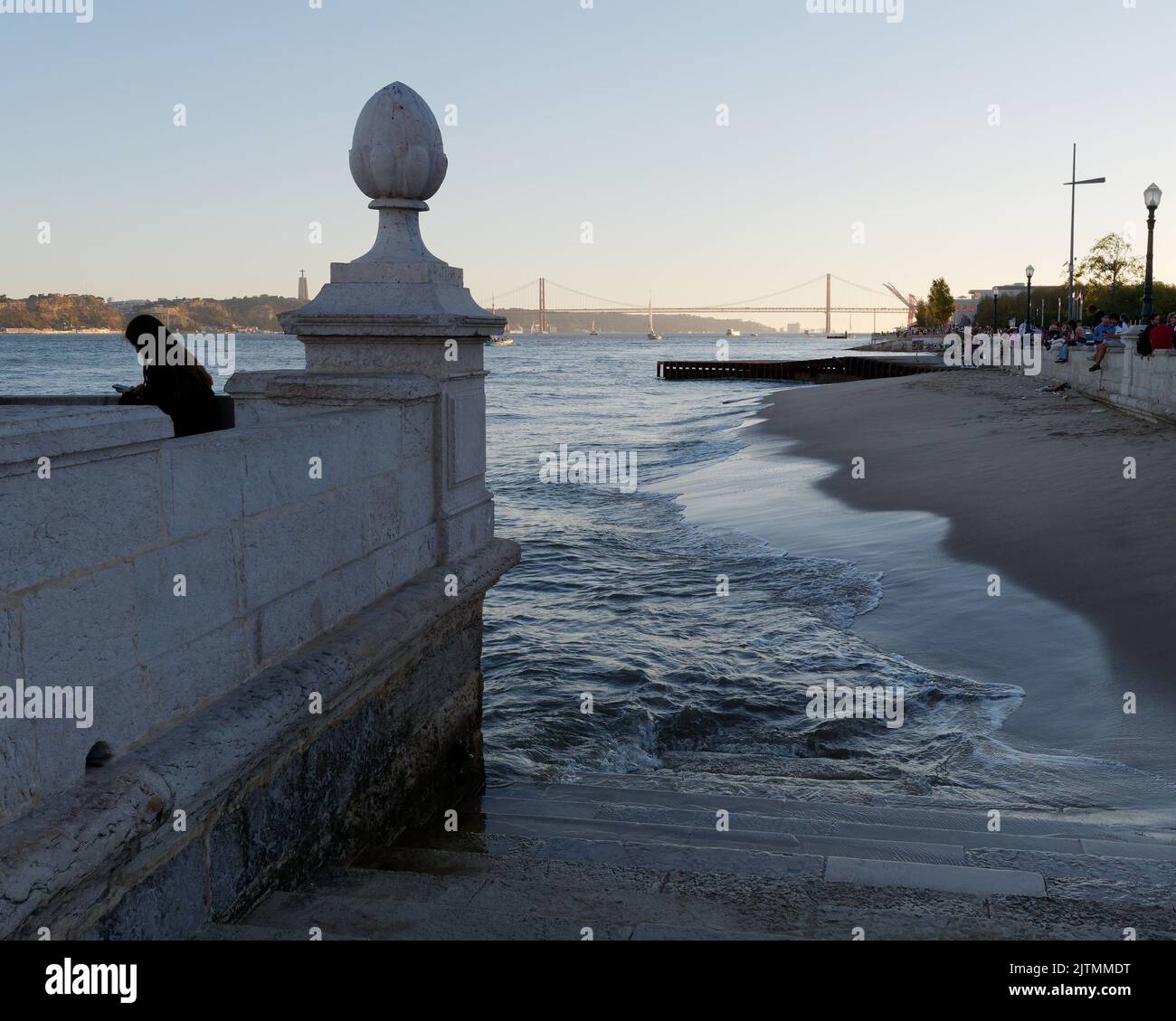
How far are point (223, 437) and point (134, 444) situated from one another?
0.53 meters

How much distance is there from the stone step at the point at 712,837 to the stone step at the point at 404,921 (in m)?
1.44

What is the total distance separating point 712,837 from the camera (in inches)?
193

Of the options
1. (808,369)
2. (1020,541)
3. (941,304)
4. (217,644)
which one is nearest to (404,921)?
(217,644)

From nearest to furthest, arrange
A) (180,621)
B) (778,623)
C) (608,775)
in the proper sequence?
(180,621)
(608,775)
(778,623)

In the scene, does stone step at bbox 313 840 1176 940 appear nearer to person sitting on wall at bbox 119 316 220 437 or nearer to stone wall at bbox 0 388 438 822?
stone wall at bbox 0 388 438 822

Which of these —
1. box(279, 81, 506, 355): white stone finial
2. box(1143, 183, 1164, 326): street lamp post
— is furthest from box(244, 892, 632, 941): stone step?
box(1143, 183, 1164, 326): street lamp post

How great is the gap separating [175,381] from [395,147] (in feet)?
4.87

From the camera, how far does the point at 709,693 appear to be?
8.47 m

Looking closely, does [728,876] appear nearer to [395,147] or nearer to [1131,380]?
[395,147]

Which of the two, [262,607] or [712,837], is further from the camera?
[712,837]

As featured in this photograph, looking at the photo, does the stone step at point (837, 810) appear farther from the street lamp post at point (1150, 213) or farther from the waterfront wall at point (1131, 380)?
the street lamp post at point (1150, 213)

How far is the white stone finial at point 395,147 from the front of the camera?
5113 mm

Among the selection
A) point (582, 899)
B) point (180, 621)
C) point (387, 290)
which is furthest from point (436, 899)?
point (387, 290)
